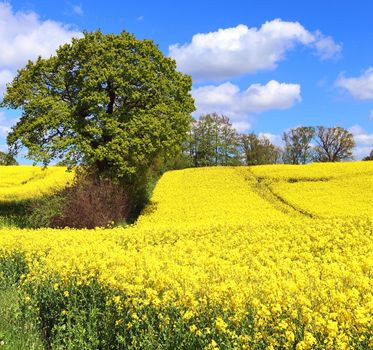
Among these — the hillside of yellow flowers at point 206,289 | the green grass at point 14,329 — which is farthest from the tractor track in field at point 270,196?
the green grass at point 14,329

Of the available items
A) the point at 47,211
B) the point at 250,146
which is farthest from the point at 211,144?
the point at 47,211

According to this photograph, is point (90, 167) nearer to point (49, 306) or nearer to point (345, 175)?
point (345, 175)

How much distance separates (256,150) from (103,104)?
61952 millimetres

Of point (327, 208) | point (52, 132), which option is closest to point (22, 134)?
point (52, 132)

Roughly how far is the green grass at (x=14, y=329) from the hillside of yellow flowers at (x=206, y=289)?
11.0 inches

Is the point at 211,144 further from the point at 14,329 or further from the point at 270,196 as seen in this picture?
the point at 14,329

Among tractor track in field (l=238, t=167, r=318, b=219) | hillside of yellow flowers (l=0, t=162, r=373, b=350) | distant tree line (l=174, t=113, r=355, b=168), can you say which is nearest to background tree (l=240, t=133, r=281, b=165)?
distant tree line (l=174, t=113, r=355, b=168)

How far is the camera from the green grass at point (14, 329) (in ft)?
26.3

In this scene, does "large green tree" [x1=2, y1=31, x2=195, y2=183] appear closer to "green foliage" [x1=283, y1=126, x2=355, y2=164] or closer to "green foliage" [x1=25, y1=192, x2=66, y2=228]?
"green foliage" [x1=25, y1=192, x2=66, y2=228]

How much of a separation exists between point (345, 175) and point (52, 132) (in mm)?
23918

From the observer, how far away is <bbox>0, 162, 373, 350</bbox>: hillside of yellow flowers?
6.16 meters

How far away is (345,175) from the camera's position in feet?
135

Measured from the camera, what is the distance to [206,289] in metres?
7.45

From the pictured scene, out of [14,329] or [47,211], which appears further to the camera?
[47,211]
